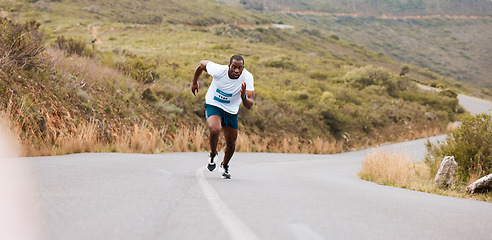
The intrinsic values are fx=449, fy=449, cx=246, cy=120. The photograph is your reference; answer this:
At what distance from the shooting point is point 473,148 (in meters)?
11.2

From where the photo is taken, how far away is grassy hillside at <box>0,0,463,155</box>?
11141mm

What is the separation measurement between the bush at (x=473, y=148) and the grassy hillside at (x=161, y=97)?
322 inches

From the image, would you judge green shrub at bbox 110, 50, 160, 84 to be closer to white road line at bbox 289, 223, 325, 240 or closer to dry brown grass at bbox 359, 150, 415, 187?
dry brown grass at bbox 359, 150, 415, 187

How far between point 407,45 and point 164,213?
475 feet

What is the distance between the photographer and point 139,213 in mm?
3619

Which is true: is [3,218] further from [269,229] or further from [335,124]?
[335,124]

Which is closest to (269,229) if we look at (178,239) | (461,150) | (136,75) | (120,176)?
(178,239)

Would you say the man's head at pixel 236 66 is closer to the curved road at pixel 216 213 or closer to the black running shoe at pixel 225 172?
the black running shoe at pixel 225 172

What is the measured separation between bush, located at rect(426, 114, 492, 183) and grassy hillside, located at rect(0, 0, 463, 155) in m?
8.17

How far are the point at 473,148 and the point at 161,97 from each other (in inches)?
443

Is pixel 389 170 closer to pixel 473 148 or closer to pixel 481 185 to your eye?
pixel 473 148

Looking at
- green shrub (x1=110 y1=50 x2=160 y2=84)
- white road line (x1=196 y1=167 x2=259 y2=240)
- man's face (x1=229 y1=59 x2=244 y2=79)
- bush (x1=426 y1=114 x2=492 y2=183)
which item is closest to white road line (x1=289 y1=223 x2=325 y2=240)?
white road line (x1=196 y1=167 x2=259 y2=240)

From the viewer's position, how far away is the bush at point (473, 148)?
10930mm

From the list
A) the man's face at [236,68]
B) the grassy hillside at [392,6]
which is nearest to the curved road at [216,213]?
the man's face at [236,68]
